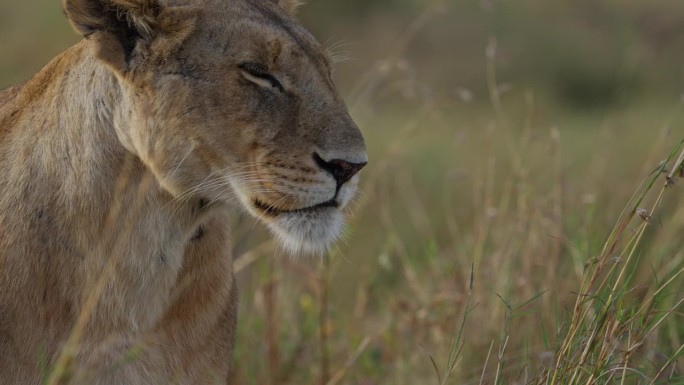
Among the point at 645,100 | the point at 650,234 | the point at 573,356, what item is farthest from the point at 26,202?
the point at 645,100

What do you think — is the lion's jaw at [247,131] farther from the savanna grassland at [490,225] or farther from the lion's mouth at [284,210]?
the savanna grassland at [490,225]

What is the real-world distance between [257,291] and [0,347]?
2.04 metres

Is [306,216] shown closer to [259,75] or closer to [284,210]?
[284,210]

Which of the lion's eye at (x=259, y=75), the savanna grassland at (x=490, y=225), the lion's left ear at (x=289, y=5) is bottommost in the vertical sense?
the savanna grassland at (x=490, y=225)

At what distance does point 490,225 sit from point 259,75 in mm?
2191

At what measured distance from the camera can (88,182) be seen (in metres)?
3.46

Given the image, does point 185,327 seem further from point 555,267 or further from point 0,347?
point 555,267

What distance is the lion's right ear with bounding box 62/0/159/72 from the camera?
11.1ft

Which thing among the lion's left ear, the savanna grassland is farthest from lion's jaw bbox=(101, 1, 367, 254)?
the lion's left ear

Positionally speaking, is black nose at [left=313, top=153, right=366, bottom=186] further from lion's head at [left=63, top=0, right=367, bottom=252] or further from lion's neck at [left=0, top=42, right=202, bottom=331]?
lion's neck at [left=0, top=42, right=202, bottom=331]

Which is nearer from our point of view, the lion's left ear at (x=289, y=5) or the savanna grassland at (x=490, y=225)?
the savanna grassland at (x=490, y=225)

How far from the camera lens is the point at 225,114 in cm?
342

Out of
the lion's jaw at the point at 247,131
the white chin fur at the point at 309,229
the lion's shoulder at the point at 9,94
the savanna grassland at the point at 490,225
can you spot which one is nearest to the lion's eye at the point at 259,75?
the lion's jaw at the point at 247,131

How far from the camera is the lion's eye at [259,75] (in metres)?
3.44
